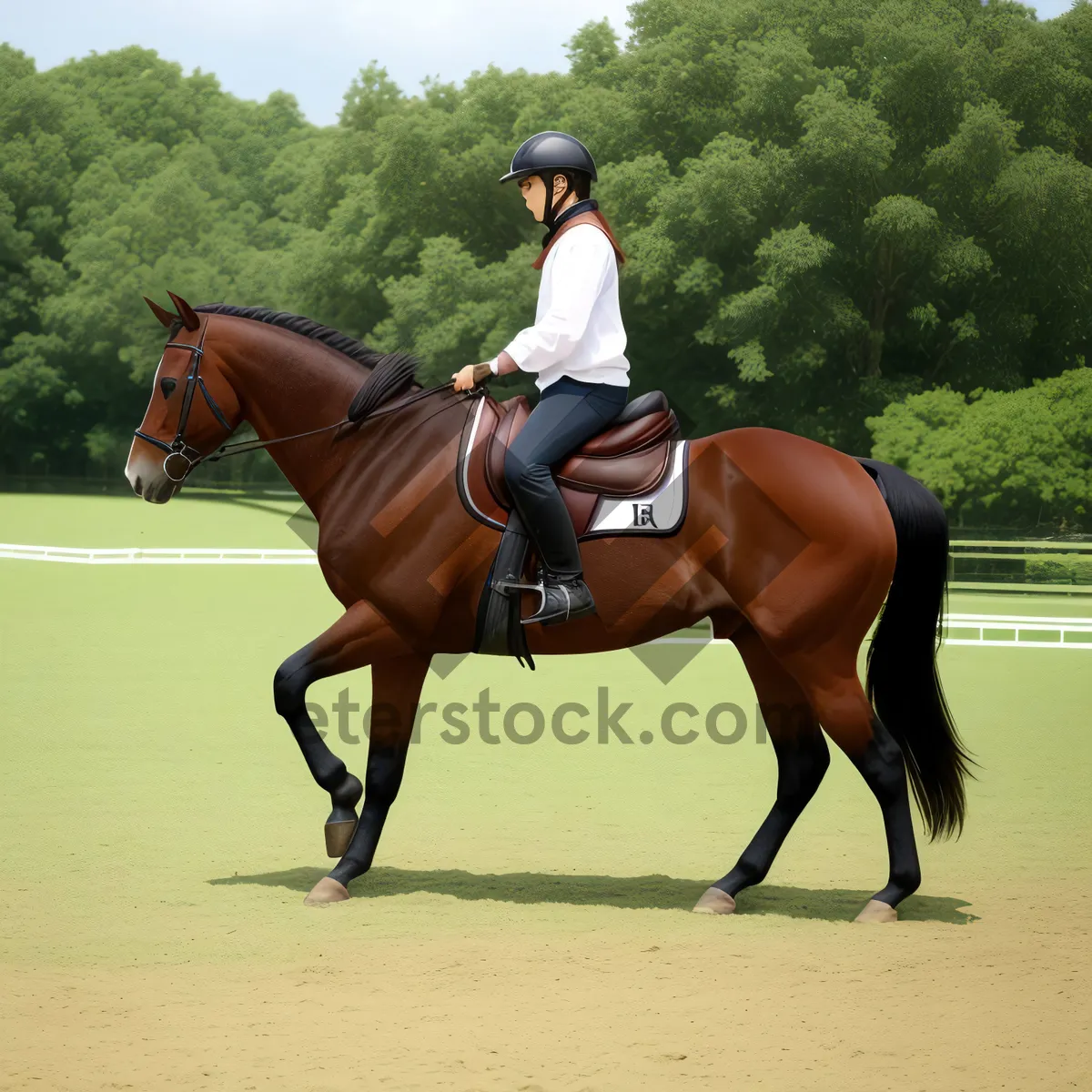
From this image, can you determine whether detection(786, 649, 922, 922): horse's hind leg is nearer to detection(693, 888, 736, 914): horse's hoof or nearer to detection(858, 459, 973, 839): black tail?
detection(858, 459, 973, 839): black tail

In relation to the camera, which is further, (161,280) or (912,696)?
(161,280)

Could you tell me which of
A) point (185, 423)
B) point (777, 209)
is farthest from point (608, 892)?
point (777, 209)

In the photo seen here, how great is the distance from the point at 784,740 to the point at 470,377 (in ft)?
7.32

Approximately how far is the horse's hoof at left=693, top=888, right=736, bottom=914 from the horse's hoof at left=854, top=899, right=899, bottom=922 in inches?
21.5

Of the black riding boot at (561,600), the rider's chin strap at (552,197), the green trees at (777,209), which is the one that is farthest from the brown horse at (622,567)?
the green trees at (777,209)

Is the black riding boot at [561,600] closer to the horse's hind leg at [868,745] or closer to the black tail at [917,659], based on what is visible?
the horse's hind leg at [868,745]

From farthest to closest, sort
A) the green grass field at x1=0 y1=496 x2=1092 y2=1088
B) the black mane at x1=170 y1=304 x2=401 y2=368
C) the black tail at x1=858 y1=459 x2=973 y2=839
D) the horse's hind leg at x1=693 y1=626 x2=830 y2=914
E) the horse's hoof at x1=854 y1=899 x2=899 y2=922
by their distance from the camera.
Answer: the black mane at x1=170 y1=304 x2=401 y2=368
the horse's hind leg at x1=693 y1=626 x2=830 y2=914
the black tail at x1=858 y1=459 x2=973 y2=839
the horse's hoof at x1=854 y1=899 x2=899 y2=922
the green grass field at x1=0 y1=496 x2=1092 y2=1088

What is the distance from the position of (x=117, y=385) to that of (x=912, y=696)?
58792mm

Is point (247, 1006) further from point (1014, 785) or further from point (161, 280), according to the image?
point (161, 280)

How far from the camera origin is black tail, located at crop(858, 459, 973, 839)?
6.49 m

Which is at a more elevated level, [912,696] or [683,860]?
[912,696]

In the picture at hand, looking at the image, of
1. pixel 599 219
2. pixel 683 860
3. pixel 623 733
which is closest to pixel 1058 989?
pixel 683 860

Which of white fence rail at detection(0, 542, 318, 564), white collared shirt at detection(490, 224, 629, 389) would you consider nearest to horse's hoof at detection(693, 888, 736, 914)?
white collared shirt at detection(490, 224, 629, 389)

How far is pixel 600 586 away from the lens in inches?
250
